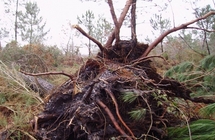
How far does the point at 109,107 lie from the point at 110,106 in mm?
12

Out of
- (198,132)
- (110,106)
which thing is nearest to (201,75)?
(198,132)

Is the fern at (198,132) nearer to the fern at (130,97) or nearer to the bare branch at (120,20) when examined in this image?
the fern at (130,97)

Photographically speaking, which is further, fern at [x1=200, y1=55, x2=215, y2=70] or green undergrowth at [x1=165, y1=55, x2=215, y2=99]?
fern at [x1=200, y1=55, x2=215, y2=70]

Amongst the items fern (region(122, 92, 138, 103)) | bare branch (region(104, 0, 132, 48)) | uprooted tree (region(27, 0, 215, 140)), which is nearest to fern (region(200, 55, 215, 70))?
uprooted tree (region(27, 0, 215, 140))

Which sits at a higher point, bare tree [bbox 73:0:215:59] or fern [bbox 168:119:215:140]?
bare tree [bbox 73:0:215:59]

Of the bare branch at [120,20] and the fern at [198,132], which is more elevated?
the bare branch at [120,20]

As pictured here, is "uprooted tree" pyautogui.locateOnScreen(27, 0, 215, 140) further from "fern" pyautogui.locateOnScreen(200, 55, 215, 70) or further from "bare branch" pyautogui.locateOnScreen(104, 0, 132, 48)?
"fern" pyautogui.locateOnScreen(200, 55, 215, 70)

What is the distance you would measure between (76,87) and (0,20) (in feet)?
42.8

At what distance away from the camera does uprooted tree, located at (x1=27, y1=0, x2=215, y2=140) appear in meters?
1.38

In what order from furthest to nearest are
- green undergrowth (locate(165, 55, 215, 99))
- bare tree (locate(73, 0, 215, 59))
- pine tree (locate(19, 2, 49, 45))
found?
pine tree (locate(19, 2, 49, 45))
green undergrowth (locate(165, 55, 215, 99))
bare tree (locate(73, 0, 215, 59))

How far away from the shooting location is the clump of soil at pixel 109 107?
4.51 ft

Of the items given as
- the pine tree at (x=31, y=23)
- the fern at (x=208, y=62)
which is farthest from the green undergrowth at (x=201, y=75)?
the pine tree at (x=31, y=23)

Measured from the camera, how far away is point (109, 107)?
149 cm

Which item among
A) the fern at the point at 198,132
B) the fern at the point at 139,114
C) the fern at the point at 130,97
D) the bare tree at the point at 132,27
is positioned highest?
the bare tree at the point at 132,27
